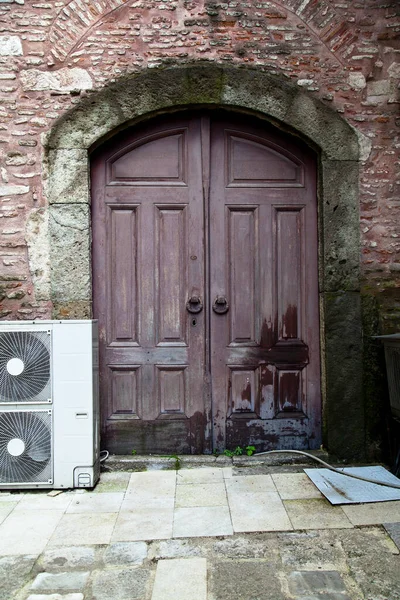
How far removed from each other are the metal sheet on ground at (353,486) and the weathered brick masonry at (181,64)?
3.39 feet

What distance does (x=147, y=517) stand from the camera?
3.11 metres

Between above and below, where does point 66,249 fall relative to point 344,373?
above

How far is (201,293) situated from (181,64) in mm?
1701

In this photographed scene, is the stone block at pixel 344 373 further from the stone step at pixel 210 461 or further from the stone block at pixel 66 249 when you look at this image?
the stone block at pixel 66 249

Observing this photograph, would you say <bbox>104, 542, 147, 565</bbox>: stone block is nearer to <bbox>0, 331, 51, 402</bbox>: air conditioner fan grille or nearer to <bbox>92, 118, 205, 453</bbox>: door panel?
<bbox>0, 331, 51, 402</bbox>: air conditioner fan grille

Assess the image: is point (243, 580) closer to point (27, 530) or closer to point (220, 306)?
point (27, 530)

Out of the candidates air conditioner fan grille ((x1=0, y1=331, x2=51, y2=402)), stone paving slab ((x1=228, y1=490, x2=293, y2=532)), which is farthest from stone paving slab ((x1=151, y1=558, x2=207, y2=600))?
air conditioner fan grille ((x1=0, y1=331, x2=51, y2=402))

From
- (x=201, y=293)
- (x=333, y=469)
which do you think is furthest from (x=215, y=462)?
(x=201, y=293)

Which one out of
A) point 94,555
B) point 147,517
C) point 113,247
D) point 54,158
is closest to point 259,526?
point 147,517

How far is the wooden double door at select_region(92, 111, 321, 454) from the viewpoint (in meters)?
4.16

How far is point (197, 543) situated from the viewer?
2.80 m

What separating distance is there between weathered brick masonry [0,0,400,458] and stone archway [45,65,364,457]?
77 mm

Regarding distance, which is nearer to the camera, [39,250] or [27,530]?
[27,530]

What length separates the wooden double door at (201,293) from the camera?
13.6 feet
